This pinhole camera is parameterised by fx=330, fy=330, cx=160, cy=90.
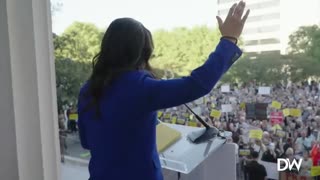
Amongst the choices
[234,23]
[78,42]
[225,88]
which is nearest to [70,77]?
[78,42]

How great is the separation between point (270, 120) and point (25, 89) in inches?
29.8

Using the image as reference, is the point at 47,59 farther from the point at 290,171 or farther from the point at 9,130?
the point at 290,171

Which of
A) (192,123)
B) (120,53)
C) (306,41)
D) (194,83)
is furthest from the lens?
(192,123)

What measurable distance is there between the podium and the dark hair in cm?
40

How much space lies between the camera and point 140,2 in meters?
1.26

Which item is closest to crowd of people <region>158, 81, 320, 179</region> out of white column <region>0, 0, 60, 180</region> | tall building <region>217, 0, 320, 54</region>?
tall building <region>217, 0, 320, 54</region>

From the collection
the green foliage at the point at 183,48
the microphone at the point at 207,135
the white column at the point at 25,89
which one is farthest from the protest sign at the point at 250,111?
the white column at the point at 25,89

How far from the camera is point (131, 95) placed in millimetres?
717

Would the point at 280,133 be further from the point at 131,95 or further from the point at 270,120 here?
the point at 131,95

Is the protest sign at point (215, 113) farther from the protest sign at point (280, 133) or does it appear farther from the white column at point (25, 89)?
the white column at point (25, 89)

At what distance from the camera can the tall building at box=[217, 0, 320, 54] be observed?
1002 millimetres

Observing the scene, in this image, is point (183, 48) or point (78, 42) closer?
point (183, 48)

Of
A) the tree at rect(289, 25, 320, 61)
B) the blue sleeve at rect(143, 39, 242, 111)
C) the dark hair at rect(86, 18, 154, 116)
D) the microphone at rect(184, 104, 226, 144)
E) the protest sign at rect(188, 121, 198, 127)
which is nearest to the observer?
the blue sleeve at rect(143, 39, 242, 111)

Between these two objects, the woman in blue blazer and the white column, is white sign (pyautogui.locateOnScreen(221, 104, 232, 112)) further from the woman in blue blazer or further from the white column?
the white column
